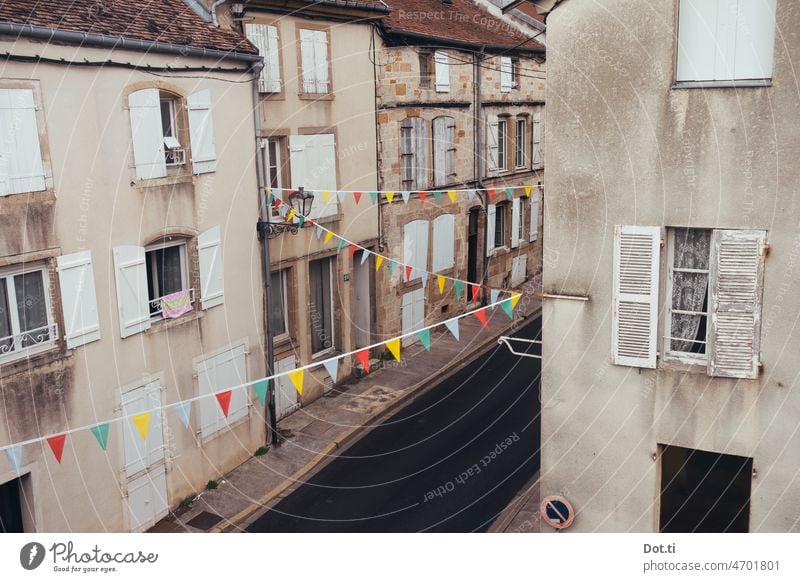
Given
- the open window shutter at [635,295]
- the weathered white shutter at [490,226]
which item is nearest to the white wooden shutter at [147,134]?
the open window shutter at [635,295]

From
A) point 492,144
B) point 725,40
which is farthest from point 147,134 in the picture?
point 492,144

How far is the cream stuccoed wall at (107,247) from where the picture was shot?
9.30 meters

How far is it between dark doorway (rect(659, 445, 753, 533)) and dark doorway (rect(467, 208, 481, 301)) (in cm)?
1318

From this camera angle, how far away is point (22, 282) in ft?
30.2

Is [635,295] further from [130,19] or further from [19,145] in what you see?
[130,19]

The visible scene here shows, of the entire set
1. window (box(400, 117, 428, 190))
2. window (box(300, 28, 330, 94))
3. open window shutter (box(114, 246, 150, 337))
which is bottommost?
open window shutter (box(114, 246, 150, 337))

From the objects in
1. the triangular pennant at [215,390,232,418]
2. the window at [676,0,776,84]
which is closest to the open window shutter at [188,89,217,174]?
the triangular pennant at [215,390,232,418]

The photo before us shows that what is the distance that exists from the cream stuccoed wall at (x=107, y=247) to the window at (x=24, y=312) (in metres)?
0.16

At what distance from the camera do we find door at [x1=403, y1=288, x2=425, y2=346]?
18.8 m

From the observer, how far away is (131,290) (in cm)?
1055

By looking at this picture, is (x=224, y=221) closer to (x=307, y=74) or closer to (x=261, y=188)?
(x=261, y=188)

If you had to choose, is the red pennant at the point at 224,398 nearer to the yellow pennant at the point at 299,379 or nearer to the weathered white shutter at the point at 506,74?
the yellow pennant at the point at 299,379
